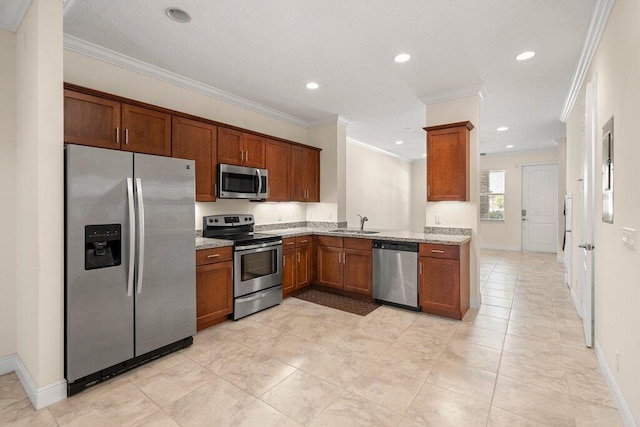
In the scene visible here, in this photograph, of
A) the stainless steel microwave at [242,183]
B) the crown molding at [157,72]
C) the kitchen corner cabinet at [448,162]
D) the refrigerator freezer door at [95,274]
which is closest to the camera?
the refrigerator freezer door at [95,274]

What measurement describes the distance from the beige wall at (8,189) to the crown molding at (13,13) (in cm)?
7

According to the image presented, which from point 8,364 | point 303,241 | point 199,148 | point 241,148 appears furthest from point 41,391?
point 303,241

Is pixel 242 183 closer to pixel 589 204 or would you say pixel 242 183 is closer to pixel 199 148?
pixel 199 148

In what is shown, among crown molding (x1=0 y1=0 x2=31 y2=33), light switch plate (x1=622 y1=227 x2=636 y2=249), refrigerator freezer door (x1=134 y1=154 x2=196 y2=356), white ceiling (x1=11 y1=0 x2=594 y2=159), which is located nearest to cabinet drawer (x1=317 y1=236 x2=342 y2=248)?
white ceiling (x1=11 y1=0 x2=594 y2=159)

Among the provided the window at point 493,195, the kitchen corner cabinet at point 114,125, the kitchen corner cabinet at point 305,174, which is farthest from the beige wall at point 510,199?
the kitchen corner cabinet at point 114,125

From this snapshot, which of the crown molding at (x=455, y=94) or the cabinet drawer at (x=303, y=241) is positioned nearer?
the crown molding at (x=455, y=94)

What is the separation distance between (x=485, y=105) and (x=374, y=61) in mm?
2452

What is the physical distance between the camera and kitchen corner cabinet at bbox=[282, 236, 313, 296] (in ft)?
14.0

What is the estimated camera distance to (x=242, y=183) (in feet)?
13.2

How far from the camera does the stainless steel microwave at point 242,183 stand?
12.3 ft

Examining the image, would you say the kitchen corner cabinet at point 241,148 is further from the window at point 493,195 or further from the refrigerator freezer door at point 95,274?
the window at point 493,195

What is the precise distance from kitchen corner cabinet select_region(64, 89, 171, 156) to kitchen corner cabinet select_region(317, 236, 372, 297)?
247 centimetres

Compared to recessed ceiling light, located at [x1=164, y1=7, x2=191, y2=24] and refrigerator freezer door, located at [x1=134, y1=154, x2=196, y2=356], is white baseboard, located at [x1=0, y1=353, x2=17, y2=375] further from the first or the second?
recessed ceiling light, located at [x1=164, y1=7, x2=191, y2=24]

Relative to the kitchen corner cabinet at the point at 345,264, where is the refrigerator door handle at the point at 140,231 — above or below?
above
